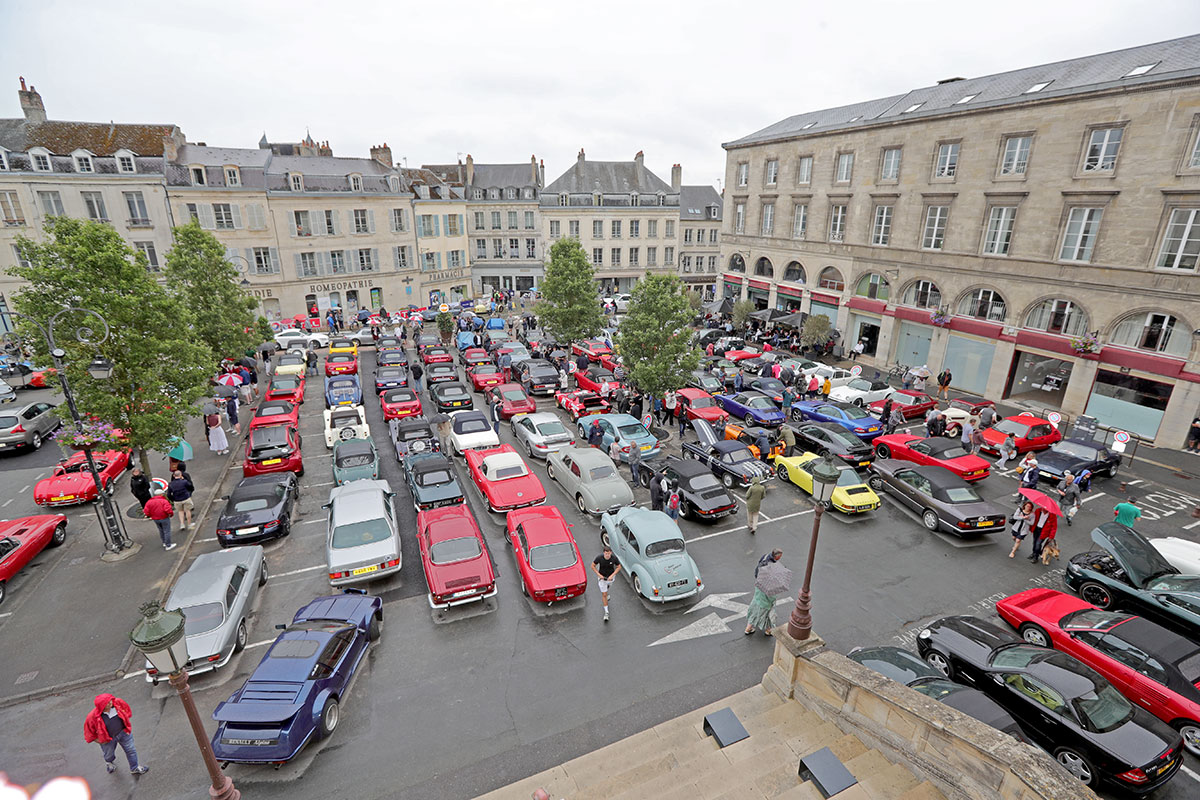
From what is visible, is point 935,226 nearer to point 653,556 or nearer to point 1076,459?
point 1076,459

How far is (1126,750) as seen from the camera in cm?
779

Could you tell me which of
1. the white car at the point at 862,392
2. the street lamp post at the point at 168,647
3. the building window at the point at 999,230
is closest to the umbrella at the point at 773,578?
the street lamp post at the point at 168,647


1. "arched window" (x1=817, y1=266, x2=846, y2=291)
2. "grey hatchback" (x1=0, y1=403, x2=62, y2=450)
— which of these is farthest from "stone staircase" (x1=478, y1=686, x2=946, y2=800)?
"arched window" (x1=817, y1=266, x2=846, y2=291)

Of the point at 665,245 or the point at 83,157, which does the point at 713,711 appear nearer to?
the point at 83,157

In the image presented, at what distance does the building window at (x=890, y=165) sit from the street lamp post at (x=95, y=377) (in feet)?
116

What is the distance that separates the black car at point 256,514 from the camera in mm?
14523

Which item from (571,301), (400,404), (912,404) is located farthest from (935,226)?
(400,404)

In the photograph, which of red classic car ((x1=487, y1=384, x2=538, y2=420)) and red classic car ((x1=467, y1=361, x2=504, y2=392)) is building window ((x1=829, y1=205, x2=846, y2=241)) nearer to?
red classic car ((x1=467, y1=361, x2=504, y2=392))

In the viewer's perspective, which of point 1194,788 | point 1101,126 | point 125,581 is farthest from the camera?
point 1101,126

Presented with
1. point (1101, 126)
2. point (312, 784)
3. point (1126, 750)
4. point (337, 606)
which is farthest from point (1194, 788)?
point (1101, 126)

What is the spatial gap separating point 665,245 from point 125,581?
53.5 m

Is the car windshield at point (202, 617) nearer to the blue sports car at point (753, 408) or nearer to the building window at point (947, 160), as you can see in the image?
the blue sports car at point (753, 408)

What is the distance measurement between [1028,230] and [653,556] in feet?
82.1

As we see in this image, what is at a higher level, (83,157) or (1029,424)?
(83,157)
